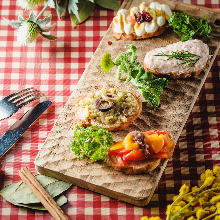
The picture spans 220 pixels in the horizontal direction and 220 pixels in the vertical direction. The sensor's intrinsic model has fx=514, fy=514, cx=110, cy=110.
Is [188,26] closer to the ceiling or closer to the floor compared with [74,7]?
closer to the floor

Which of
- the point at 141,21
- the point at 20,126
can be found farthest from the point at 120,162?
the point at 141,21

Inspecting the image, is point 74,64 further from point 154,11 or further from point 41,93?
point 154,11

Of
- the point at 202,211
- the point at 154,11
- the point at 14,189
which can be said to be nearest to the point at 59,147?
the point at 14,189

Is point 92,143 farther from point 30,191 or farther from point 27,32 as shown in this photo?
point 27,32

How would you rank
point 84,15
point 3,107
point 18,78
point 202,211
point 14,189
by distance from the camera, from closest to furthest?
1. point 202,211
2. point 14,189
3. point 3,107
4. point 18,78
5. point 84,15

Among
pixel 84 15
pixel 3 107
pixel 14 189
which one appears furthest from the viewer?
pixel 84 15

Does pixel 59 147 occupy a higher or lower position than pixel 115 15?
lower
